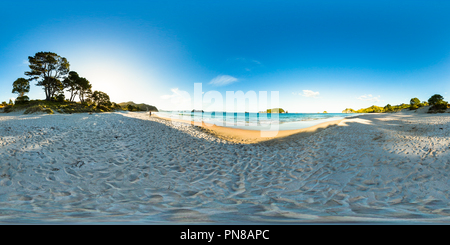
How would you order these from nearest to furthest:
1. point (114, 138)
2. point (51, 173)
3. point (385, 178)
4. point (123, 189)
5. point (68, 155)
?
point (123, 189), point (51, 173), point (385, 178), point (68, 155), point (114, 138)

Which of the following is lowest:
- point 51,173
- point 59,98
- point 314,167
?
point 314,167

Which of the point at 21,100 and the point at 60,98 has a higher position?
the point at 60,98

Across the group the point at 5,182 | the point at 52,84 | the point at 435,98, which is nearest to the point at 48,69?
the point at 52,84

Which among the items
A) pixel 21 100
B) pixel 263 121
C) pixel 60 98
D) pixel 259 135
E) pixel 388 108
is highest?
pixel 60 98

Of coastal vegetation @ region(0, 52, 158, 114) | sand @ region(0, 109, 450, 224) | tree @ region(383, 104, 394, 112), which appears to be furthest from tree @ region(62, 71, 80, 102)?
tree @ region(383, 104, 394, 112)

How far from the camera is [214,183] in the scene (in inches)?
174

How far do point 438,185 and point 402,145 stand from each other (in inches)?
167

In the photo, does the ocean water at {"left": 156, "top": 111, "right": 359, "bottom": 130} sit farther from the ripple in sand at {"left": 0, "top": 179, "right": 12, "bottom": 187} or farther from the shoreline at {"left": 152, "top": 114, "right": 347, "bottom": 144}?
the ripple in sand at {"left": 0, "top": 179, "right": 12, "bottom": 187}

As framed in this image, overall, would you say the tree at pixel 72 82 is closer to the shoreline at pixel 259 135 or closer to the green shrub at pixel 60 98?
the green shrub at pixel 60 98

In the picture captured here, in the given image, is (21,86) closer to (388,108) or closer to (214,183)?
(214,183)

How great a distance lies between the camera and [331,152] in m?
7.40

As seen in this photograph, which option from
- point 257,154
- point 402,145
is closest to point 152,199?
point 257,154

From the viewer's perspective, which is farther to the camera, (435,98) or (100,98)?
(100,98)
